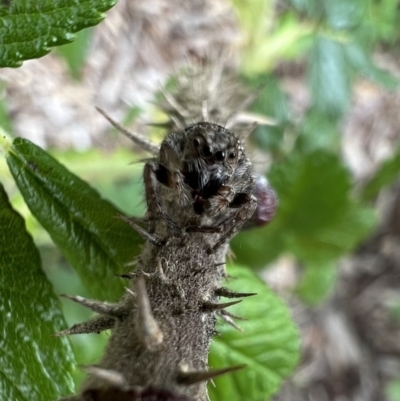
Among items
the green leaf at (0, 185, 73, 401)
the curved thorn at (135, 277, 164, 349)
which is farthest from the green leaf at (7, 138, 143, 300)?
the curved thorn at (135, 277, 164, 349)

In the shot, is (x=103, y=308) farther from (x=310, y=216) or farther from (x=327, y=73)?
(x=327, y=73)

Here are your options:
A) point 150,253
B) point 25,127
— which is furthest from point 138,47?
point 150,253

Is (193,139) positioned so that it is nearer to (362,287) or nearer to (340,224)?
(340,224)

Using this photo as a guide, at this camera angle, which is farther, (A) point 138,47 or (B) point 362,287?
(B) point 362,287

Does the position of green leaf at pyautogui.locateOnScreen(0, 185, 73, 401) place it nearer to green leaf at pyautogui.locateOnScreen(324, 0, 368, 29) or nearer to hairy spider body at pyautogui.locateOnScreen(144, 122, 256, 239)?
hairy spider body at pyautogui.locateOnScreen(144, 122, 256, 239)

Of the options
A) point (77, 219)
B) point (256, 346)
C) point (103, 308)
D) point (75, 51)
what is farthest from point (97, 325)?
point (75, 51)

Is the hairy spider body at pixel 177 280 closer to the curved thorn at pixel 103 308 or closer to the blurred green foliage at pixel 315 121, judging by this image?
the curved thorn at pixel 103 308
